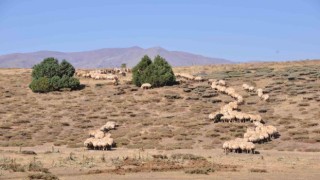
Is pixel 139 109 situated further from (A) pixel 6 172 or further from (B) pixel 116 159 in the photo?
(A) pixel 6 172

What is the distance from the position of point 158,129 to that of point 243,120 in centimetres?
794

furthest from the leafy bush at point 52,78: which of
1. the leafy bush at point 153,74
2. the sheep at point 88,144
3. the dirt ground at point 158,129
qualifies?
the sheep at point 88,144

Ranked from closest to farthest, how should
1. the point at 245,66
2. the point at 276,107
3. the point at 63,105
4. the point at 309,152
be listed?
1. the point at 309,152
2. the point at 276,107
3. the point at 63,105
4. the point at 245,66

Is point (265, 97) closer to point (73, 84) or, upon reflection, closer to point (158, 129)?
point (158, 129)

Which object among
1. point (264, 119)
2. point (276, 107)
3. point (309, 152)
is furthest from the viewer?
point (276, 107)

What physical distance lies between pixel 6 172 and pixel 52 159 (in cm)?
455

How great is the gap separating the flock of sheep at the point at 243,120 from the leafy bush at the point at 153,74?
22.2 feet

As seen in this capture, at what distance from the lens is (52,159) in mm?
27172

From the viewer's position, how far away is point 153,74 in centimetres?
6581

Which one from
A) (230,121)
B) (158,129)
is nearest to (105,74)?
(158,129)

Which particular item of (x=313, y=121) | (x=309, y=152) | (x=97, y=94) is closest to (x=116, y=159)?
(x=309, y=152)

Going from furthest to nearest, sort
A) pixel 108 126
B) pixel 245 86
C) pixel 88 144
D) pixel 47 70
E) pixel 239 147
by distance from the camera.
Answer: pixel 47 70
pixel 245 86
pixel 108 126
pixel 88 144
pixel 239 147

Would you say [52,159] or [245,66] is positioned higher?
[245,66]

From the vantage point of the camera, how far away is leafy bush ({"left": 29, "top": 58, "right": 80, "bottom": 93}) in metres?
64.6
